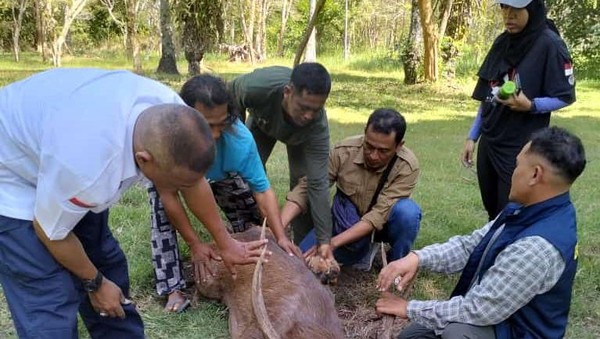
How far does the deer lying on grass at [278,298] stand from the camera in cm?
317

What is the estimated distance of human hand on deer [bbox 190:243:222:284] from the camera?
3.41 m

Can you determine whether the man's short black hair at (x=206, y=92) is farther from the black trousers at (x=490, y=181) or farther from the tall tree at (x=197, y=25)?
the tall tree at (x=197, y=25)

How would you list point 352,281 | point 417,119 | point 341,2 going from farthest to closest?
point 341,2 → point 417,119 → point 352,281

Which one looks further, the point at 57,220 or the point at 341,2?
the point at 341,2

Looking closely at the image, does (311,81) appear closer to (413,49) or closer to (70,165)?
(70,165)

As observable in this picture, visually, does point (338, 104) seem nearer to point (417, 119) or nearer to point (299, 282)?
point (417, 119)

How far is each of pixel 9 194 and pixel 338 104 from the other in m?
11.4

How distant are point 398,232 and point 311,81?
4.03ft

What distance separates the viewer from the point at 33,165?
2271 millimetres

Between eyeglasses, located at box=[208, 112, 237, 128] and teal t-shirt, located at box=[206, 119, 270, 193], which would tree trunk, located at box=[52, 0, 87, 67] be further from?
eyeglasses, located at box=[208, 112, 237, 128]

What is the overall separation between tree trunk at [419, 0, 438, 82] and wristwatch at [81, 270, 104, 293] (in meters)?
12.2

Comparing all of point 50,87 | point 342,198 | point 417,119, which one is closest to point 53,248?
point 50,87

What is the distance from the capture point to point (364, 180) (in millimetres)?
4367

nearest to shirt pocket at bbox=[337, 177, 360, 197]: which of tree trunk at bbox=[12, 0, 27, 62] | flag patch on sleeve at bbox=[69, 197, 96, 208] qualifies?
flag patch on sleeve at bbox=[69, 197, 96, 208]
